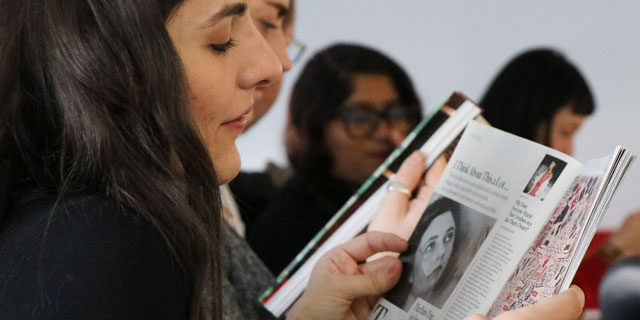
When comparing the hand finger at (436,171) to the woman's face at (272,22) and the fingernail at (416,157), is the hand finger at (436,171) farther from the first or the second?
the woman's face at (272,22)

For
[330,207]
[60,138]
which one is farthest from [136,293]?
[330,207]

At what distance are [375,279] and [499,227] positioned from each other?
0.17 meters

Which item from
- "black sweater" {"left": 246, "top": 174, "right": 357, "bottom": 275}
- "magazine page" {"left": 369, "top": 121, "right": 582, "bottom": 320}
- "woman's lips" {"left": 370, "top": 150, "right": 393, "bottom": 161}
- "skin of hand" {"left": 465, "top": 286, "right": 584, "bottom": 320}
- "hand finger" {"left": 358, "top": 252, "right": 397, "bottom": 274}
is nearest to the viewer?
"skin of hand" {"left": 465, "top": 286, "right": 584, "bottom": 320}

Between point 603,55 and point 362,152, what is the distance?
29.1 inches

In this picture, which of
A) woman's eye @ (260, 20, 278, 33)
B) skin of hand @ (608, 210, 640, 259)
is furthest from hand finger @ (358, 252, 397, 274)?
skin of hand @ (608, 210, 640, 259)

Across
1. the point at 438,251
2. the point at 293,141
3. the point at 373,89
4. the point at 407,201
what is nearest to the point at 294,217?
the point at 293,141

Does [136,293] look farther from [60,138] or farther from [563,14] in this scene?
[563,14]

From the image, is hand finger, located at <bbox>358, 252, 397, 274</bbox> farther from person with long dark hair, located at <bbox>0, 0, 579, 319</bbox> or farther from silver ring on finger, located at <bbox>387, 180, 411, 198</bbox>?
person with long dark hair, located at <bbox>0, 0, 579, 319</bbox>

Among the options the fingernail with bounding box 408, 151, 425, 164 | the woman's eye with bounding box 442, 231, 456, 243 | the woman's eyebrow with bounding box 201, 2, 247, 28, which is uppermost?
the fingernail with bounding box 408, 151, 425, 164

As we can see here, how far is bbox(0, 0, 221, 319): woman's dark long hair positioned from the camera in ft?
2.08

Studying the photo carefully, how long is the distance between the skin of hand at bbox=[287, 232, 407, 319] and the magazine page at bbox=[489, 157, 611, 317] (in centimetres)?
15

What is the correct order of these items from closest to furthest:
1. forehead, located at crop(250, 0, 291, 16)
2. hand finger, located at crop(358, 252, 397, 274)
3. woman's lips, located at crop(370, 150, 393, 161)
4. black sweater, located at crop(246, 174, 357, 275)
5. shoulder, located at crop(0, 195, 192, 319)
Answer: shoulder, located at crop(0, 195, 192, 319), hand finger, located at crop(358, 252, 397, 274), forehead, located at crop(250, 0, 291, 16), black sweater, located at crop(246, 174, 357, 275), woman's lips, located at crop(370, 150, 393, 161)

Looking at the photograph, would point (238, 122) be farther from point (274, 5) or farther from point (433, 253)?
point (274, 5)

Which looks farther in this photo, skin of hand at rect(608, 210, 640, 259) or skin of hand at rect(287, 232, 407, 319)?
skin of hand at rect(608, 210, 640, 259)
